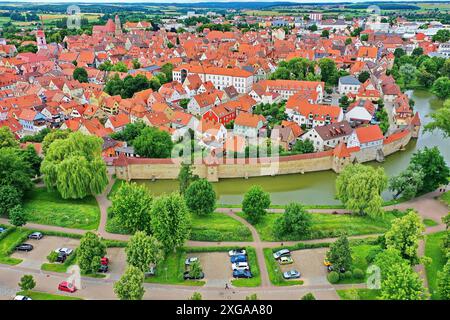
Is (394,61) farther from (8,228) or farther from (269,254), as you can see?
(8,228)

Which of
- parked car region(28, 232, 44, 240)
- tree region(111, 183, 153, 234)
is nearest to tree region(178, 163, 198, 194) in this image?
tree region(111, 183, 153, 234)

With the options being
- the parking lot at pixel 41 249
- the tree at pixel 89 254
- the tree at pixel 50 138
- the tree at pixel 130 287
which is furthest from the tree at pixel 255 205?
the tree at pixel 50 138

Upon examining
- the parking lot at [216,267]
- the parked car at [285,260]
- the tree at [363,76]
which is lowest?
the parking lot at [216,267]

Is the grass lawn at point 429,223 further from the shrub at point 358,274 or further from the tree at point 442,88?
the tree at point 442,88

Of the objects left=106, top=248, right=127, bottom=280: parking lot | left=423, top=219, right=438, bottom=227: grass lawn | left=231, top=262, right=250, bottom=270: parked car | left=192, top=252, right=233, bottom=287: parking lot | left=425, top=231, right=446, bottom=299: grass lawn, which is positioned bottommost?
left=423, top=219, right=438, bottom=227: grass lawn

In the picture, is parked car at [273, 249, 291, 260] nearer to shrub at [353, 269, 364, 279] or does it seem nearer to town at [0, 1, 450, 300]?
town at [0, 1, 450, 300]
